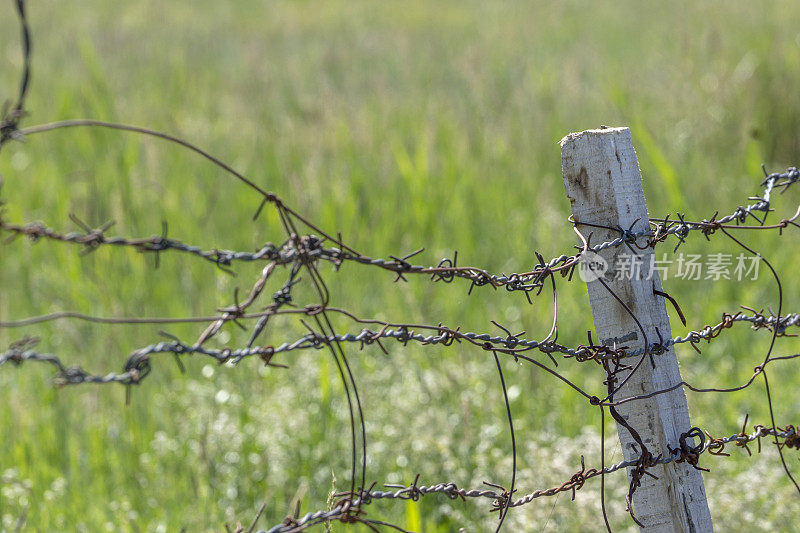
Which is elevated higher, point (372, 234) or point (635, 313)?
point (372, 234)

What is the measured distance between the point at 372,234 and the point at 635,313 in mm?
3276

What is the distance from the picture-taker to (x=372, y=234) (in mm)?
4707

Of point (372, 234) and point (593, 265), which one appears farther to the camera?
point (372, 234)

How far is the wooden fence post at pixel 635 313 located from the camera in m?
1.48

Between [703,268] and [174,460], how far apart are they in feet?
10.1

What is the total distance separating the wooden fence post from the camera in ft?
4.86

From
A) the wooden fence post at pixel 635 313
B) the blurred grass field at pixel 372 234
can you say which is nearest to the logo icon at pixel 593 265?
the wooden fence post at pixel 635 313

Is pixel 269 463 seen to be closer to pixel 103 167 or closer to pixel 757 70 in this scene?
pixel 103 167

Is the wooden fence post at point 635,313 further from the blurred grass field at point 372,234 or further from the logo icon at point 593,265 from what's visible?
the blurred grass field at point 372,234

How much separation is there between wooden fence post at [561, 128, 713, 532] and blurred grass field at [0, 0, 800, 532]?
0.79m

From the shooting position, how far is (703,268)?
4480 millimetres

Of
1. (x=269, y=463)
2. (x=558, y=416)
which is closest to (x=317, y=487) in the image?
(x=269, y=463)

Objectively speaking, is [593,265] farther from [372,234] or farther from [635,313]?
[372,234]

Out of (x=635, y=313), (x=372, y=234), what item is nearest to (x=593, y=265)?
(x=635, y=313)
